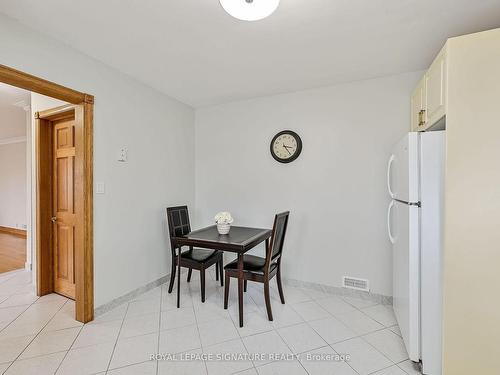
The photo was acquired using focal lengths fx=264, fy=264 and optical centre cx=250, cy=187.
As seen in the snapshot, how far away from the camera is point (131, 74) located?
276 centimetres

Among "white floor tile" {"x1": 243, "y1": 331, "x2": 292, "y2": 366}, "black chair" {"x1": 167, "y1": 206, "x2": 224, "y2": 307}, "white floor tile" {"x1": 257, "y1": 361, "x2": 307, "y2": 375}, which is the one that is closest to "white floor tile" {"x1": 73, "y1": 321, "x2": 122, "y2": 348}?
"black chair" {"x1": 167, "y1": 206, "x2": 224, "y2": 307}

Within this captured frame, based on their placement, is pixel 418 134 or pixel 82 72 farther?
pixel 82 72

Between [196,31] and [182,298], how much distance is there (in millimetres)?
2560

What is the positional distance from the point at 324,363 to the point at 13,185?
7875 mm

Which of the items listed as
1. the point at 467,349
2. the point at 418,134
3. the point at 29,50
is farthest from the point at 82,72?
the point at 467,349

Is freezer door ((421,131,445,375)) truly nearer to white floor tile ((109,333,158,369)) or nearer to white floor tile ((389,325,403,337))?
white floor tile ((389,325,403,337))

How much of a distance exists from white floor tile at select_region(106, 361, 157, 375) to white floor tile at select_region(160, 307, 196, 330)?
47 cm

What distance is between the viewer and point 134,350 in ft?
6.49

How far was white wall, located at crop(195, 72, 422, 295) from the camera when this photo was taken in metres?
2.80

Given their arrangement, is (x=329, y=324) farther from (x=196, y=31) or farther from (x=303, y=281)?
(x=196, y=31)

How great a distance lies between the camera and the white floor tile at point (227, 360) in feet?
5.87

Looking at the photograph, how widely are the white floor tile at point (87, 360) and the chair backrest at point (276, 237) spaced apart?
1.42 metres

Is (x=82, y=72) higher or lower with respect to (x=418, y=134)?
higher

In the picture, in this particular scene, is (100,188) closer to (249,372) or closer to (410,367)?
(249,372)
